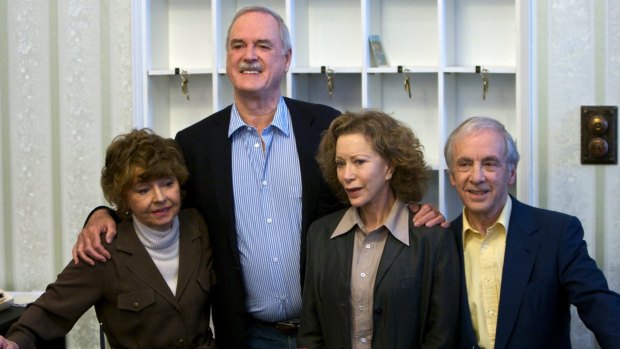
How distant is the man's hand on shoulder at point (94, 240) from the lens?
8.81 feet

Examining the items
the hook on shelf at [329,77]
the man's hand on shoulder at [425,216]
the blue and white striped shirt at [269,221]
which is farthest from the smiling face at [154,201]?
the hook on shelf at [329,77]

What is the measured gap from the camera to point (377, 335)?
2.53 metres

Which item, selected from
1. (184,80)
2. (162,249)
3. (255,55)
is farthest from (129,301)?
(184,80)

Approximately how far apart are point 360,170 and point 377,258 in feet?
0.85

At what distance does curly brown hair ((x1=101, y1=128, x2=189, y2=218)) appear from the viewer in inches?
106

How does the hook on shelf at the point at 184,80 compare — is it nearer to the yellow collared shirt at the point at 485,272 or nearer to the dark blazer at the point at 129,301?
the dark blazer at the point at 129,301

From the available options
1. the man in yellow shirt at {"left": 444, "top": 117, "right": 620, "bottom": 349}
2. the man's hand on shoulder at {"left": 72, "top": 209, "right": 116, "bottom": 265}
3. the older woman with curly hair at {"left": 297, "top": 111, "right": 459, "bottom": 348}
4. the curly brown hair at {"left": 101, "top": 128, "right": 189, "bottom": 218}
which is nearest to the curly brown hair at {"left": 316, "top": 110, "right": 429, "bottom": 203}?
the older woman with curly hair at {"left": 297, "top": 111, "right": 459, "bottom": 348}

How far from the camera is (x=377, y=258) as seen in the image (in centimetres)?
260

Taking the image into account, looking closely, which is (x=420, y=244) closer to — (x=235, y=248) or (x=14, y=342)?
(x=235, y=248)

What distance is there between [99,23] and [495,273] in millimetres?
1990

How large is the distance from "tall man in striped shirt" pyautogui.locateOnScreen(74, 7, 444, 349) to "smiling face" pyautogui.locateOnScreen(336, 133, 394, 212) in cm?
27

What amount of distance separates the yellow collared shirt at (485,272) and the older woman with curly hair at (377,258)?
0.07 m

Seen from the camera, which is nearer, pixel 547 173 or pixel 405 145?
pixel 405 145

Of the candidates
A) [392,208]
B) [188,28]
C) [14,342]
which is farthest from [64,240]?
[392,208]
